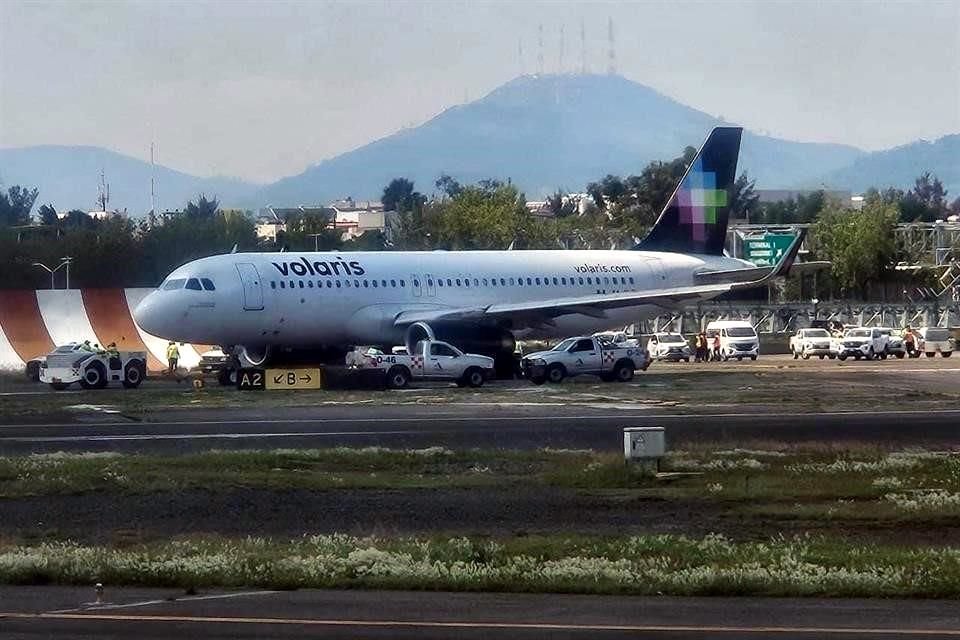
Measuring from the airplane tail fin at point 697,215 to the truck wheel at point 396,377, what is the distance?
16677 mm

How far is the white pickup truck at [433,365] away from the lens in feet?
176

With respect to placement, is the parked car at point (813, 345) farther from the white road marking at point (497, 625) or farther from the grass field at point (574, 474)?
the white road marking at point (497, 625)

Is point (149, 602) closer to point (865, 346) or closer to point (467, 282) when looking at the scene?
point (467, 282)

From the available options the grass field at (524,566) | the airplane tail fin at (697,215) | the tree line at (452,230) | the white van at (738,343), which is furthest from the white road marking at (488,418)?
the tree line at (452,230)

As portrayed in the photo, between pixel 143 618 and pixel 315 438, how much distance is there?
2127 centimetres

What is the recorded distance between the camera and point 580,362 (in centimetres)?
5728

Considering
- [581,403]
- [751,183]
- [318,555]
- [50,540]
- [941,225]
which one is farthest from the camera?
[751,183]

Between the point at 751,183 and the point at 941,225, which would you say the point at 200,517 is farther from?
the point at 751,183

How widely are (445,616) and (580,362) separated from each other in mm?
42388

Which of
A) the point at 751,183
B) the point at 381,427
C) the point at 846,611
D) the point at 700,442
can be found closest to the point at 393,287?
the point at 381,427

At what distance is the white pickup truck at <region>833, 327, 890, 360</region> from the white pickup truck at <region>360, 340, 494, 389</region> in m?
30.4

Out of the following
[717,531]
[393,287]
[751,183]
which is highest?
[751,183]

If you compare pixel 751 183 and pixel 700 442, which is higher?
pixel 751 183

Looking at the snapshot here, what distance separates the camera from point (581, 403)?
46.1 m
